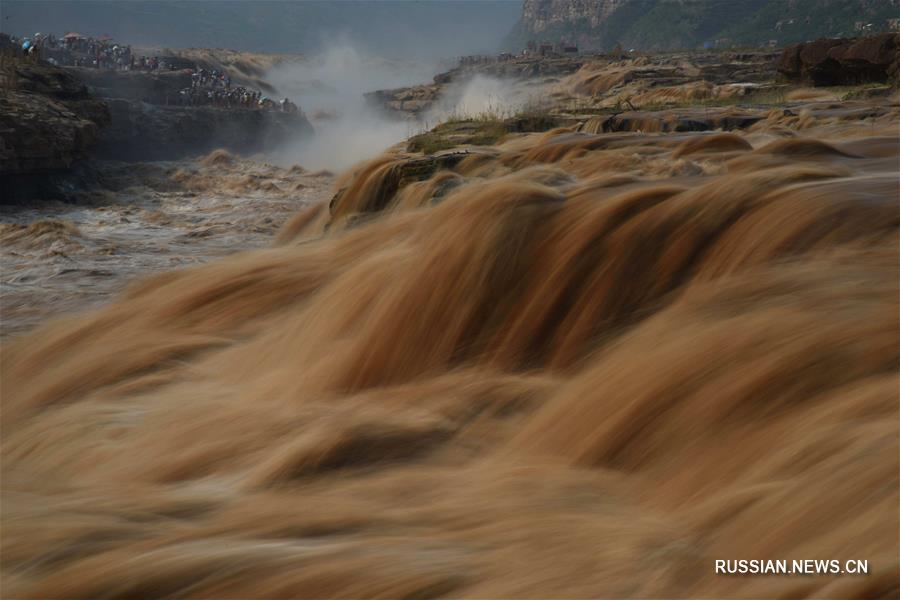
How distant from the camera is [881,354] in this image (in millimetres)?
2965

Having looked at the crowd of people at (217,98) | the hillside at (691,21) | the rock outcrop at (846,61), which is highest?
the hillside at (691,21)

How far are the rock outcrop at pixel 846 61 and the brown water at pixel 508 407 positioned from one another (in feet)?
21.7

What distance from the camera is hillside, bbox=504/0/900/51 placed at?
6181 centimetres

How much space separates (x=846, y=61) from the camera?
39.4 feet

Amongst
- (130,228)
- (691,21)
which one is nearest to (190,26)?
(691,21)

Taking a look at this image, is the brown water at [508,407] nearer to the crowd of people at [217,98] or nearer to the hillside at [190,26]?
the crowd of people at [217,98]

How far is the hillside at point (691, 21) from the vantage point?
61812 mm

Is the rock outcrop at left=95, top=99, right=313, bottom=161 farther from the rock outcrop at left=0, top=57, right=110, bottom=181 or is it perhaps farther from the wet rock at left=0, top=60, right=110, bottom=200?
the wet rock at left=0, top=60, right=110, bottom=200

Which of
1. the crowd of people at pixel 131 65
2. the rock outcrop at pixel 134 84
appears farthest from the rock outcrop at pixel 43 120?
the rock outcrop at pixel 134 84

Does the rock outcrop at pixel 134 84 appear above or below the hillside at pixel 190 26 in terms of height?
below

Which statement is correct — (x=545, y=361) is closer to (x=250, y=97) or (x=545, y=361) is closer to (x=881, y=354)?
(x=881, y=354)

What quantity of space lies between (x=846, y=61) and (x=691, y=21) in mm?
80139

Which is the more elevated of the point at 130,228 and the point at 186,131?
the point at 186,131

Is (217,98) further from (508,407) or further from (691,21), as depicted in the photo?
(691,21)
